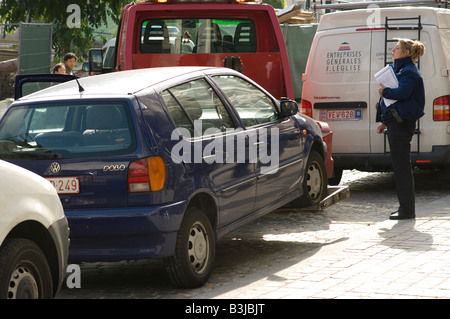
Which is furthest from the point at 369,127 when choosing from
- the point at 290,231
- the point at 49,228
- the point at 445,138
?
the point at 49,228

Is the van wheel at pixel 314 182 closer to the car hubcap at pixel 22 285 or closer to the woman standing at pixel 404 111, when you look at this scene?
the woman standing at pixel 404 111

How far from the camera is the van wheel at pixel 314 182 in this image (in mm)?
9531

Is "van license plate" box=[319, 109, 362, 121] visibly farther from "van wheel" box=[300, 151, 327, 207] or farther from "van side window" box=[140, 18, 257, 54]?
"van wheel" box=[300, 151, 327, 207]

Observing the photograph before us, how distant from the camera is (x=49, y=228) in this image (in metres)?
5.33

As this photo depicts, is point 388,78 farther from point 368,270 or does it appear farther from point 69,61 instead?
point 69,61

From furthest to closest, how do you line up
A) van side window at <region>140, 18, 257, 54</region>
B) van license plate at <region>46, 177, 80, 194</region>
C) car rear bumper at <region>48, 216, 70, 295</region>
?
1. van side window at <region>140, 18, 257, 54</region>
2. van license plate at <region>46, 177, 80, 194</region>
3. car rear bumper at <region>48, 216, 70, 295</region>

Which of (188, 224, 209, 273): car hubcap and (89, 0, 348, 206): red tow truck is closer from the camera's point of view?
(188, 224, 209, 273): car hubcap

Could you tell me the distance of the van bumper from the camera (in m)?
11.4

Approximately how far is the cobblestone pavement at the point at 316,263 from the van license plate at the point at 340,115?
163cm

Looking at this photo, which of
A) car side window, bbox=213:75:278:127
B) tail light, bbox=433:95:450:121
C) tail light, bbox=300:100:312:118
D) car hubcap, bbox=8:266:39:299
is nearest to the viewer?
car hubcap, bbox=8:266:39:299

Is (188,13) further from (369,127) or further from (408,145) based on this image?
(408,145)

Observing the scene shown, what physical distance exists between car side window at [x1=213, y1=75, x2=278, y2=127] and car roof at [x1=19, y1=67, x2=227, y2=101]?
0.32 meters

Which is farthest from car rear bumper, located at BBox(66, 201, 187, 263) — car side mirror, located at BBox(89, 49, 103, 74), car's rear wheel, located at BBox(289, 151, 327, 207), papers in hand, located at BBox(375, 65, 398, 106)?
car side mirror, located at BBox(89, 49, 103, 74)
